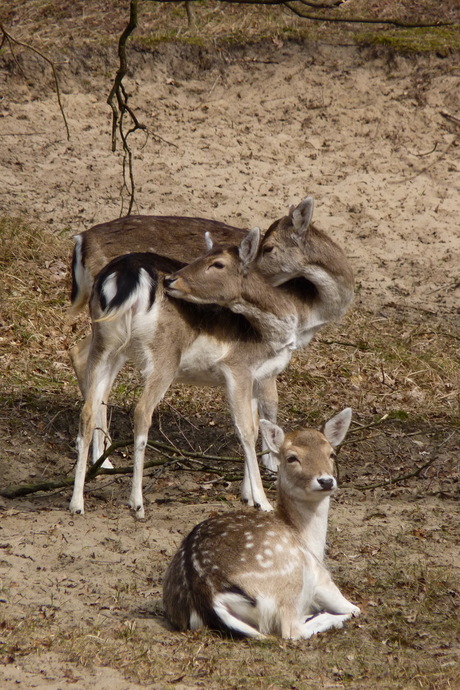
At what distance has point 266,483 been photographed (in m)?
7.59

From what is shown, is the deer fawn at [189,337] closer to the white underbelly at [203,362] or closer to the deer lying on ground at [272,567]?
the white underbelly at [203,362]

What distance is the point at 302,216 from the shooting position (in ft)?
24.9

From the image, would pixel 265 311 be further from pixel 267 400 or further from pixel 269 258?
pixel 267 400

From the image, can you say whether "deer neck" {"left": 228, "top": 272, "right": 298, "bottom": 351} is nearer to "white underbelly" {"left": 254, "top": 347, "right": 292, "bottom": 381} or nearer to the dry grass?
"white underbelly" {"left": 254, "top": 347, "right": 292, "bottom": 381}

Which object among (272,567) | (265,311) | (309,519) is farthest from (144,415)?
(272,567)

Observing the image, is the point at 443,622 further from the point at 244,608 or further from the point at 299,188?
the point at 299,188

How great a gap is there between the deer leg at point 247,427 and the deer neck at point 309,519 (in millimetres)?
1455

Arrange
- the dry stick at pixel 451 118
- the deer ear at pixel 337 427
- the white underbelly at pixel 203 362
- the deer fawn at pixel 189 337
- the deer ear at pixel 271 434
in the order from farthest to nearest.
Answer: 1. the dry stick at pixel 451 118
2. the white underbelly at pixel 203 362
3. the deer fawn at pixel 189 337
4. the deer ear at pixel 337 427
5. the deer ear at pixel 271 434

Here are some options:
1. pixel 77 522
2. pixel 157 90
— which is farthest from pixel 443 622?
pixel 157 90

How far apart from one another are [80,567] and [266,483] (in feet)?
7.43

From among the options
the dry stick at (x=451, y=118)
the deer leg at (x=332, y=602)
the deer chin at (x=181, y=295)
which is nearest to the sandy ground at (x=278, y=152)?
the dry stick at (x=451, y=118)

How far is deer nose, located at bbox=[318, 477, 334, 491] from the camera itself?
518 centimetres

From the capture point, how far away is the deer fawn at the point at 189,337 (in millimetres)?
6895

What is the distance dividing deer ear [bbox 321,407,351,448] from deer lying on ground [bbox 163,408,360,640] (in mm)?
145
